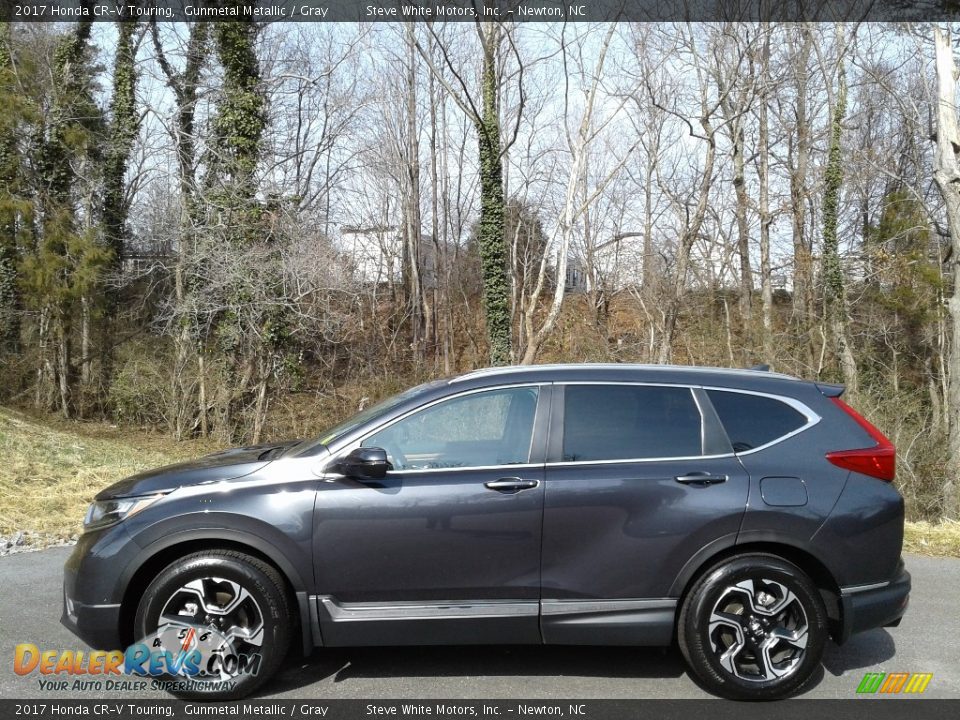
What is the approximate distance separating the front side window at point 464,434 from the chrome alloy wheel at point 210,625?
1040 mm

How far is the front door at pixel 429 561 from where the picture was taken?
4.32 meters

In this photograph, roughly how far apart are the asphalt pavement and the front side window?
1.17 meters

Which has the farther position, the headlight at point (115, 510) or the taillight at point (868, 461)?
the taillight at point (868, 461)

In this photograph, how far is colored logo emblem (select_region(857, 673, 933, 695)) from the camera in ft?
14.8

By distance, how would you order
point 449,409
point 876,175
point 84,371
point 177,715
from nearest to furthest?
point 177,715 → point 449,409 → point 84,371 → point 876,175

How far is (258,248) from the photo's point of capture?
19172 millimetres

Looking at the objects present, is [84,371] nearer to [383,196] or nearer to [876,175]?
[383,196]

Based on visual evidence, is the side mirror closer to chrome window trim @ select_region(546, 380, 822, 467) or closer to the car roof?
the car roof

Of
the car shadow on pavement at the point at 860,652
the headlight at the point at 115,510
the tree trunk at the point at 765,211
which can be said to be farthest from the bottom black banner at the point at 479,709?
the tree trunk at the point at 765,211

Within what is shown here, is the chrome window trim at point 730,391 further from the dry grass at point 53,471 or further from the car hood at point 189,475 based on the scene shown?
the dry grass at point 53,471

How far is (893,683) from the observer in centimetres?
462

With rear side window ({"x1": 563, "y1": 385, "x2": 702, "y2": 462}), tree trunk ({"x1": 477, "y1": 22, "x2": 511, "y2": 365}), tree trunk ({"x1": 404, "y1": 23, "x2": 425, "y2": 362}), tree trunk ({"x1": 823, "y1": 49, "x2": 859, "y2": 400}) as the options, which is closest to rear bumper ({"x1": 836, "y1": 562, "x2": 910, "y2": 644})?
Result: rear side window ({"x1": 563, "y1": 385, "x2": 702, "y2": 462})

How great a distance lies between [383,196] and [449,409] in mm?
26400

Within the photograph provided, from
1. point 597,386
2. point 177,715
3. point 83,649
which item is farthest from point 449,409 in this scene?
point 83,649
